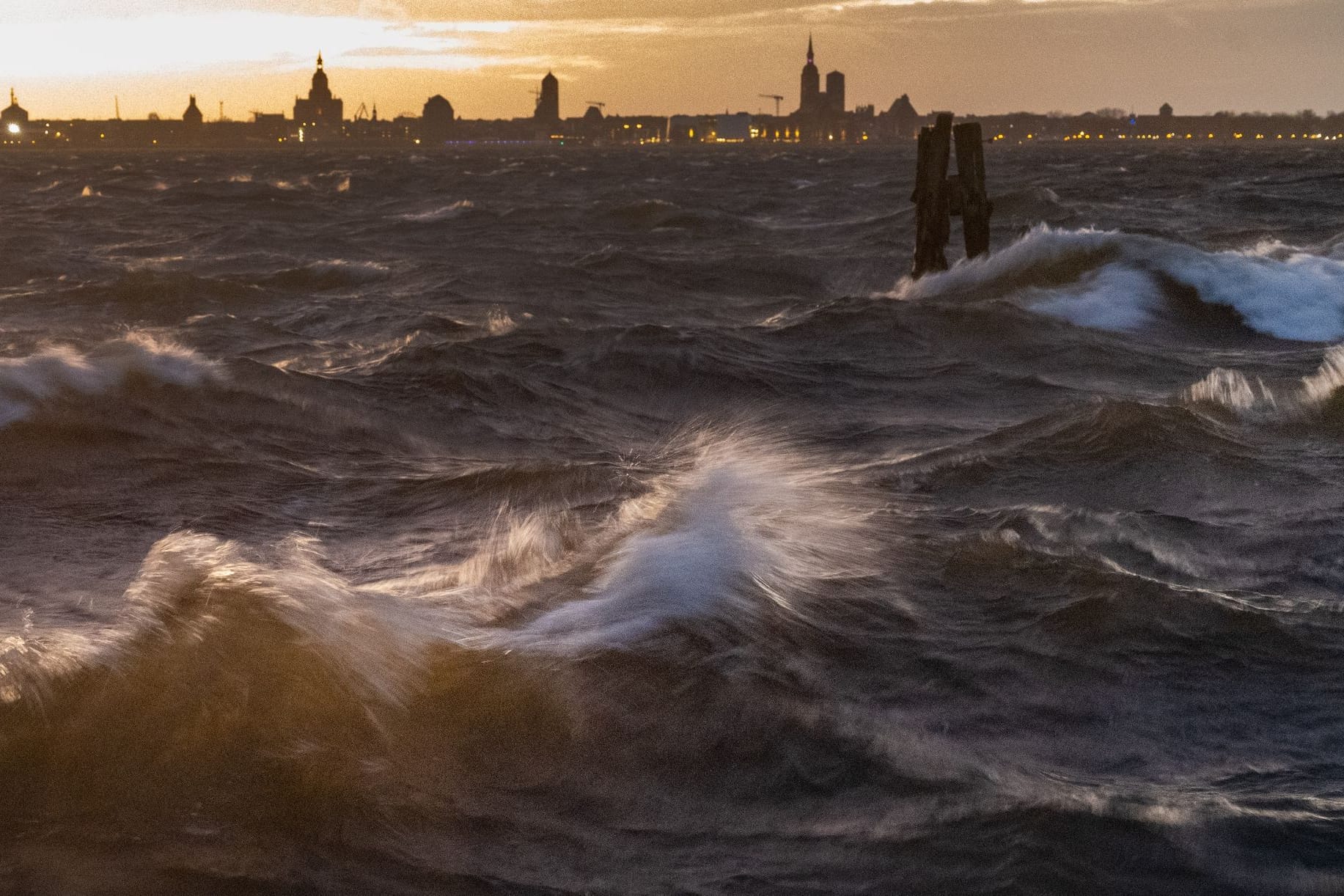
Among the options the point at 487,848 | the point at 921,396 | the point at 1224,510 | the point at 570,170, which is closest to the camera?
the point at 487,848

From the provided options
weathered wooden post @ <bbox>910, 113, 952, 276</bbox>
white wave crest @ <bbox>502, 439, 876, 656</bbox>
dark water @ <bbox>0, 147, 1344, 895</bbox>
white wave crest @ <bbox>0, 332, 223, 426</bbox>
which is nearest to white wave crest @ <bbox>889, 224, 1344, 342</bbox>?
weathered wooden post @ <bbox>910, 113, 952, 276</bbox>

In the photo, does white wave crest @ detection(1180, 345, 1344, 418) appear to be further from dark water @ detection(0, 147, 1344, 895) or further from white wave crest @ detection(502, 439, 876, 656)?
white wave crest @ detection(502, 439, 876, 656)

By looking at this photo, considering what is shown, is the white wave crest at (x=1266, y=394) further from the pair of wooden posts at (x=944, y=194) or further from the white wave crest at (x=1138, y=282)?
the pair of wooden posts at (x=944, y=194)

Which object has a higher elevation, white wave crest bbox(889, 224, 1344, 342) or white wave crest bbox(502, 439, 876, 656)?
white wave crest bbox(889, 224, 1344, 342)

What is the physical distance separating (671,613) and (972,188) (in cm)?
1344

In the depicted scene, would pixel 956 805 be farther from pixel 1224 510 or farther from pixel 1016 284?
pixel 1016 284

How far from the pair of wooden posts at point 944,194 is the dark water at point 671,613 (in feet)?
13.8

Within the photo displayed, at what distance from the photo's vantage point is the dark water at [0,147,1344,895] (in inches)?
134

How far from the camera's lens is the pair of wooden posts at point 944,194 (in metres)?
16.8

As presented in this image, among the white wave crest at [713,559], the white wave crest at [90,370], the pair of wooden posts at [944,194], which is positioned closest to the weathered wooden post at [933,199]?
the pair of wooden posts at [944,194]

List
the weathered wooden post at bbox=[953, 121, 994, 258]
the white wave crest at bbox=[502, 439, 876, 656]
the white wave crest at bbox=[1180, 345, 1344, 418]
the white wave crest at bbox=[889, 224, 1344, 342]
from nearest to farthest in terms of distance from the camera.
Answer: the white wave crest at bbox=[502, 439, 876, 656] → the white wave crest at bbox=[1180, 345, 1344, 418] → the white wave crest at bbox=[889, 224, 1344, 342] → the weathered wooden post at bbox=[953, 121, 994, 258]

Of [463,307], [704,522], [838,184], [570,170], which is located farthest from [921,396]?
[570,170]

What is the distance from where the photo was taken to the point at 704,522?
5.92m

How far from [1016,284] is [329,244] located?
14.7 meters
